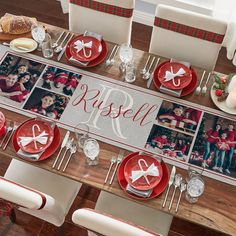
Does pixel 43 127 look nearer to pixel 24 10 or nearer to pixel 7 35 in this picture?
pixel 7 35

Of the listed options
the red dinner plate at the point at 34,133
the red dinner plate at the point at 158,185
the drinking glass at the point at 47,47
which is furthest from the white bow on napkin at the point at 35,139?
the drinking glass at the point at 47,47

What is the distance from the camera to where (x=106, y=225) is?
166cm

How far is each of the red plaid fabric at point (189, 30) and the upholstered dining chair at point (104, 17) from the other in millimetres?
211

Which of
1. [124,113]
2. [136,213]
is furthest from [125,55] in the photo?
[136,213]

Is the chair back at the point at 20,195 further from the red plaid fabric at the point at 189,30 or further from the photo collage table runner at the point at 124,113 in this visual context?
the red plaid fabric at the point at 189,30

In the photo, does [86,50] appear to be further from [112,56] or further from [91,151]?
[91,151]

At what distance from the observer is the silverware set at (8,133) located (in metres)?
2.05

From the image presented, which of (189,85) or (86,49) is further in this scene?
(86,49)

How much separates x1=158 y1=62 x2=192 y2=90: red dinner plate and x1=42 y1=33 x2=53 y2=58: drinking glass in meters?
0.67

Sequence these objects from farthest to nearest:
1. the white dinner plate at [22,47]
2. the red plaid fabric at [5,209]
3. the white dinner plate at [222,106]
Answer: the red plaid fabric at [5,209] → the white dinner plate at [22,47] → the white dinner plate at [222,106]

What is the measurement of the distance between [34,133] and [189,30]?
3.62 ft

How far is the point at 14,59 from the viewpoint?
235 centimetres

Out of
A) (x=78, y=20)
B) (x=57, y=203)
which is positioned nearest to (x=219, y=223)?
(x=57, y=203)

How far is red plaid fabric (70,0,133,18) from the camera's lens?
2406mm
